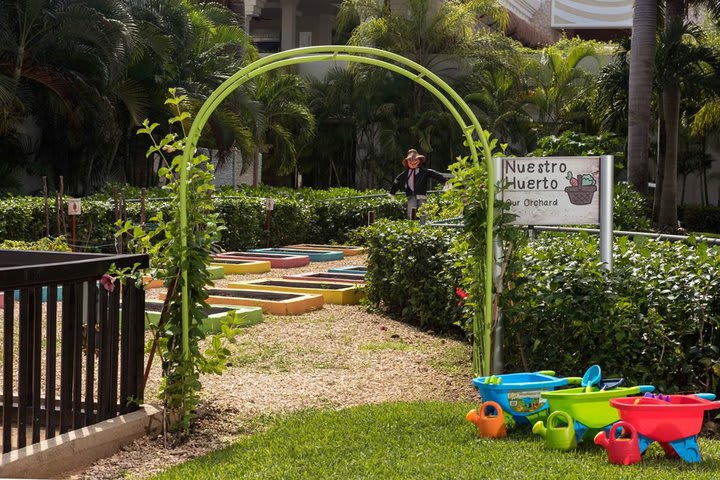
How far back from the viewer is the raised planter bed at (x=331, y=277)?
13.2m

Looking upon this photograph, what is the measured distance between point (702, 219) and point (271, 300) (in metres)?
24.9

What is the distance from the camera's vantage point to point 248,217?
1850 cm

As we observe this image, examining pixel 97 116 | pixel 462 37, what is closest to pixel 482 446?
pixel 97 116

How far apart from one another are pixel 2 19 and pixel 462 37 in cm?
1877

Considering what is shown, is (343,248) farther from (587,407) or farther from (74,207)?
(587,407)

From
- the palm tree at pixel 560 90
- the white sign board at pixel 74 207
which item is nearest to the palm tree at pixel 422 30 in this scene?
the palm tree at pixel 560 90

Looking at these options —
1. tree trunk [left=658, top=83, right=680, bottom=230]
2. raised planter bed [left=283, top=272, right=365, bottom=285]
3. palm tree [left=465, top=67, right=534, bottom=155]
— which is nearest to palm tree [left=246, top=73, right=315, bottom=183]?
palm tree [left=465, top=67, right=534, bottom=155]

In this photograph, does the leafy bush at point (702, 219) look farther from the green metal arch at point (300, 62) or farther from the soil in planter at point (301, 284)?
the green metal arch at point (300, 62)

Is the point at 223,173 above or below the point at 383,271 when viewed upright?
above

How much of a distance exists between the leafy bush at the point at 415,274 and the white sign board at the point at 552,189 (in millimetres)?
1812

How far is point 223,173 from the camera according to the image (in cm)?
3184

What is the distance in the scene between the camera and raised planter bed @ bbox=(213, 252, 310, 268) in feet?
51.7

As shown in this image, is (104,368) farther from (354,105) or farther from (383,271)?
(354,105)

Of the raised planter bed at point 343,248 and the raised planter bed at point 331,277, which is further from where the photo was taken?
the raised planter bed at point 343,248
